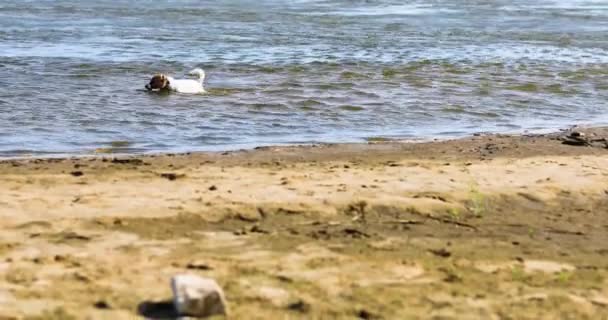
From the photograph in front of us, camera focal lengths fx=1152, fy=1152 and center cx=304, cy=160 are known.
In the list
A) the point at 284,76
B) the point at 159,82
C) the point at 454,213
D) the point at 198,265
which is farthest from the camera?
the point at 284,76

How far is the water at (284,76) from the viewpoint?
11.8 meters

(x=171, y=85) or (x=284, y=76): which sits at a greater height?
(x=171, y=85)

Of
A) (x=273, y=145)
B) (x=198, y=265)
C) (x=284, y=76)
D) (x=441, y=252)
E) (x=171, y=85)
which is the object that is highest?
(x=198, y=265)

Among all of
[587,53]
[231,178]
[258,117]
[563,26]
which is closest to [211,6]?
[563,26]

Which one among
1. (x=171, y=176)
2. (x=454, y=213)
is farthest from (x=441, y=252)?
(x=171, y=176)

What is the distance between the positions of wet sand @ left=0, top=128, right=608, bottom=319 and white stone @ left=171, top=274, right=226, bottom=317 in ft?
0.37

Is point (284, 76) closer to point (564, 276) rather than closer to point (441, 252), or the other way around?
point (441, 252)

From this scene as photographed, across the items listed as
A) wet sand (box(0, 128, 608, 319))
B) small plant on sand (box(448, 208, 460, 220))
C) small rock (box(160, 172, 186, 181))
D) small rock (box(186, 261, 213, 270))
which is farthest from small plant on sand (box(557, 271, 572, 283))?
small rock (box(160, 172, 186, 181))

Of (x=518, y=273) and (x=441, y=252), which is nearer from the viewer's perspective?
(x=518, y=273)

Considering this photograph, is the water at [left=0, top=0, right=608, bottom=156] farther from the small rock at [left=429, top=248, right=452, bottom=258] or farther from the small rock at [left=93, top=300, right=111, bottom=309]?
the small rock at [left=93, top=300, right=111, bottom=309]

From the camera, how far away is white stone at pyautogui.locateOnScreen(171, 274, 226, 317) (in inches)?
189

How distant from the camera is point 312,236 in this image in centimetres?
645

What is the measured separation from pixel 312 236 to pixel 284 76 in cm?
999

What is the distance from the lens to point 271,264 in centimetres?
577
